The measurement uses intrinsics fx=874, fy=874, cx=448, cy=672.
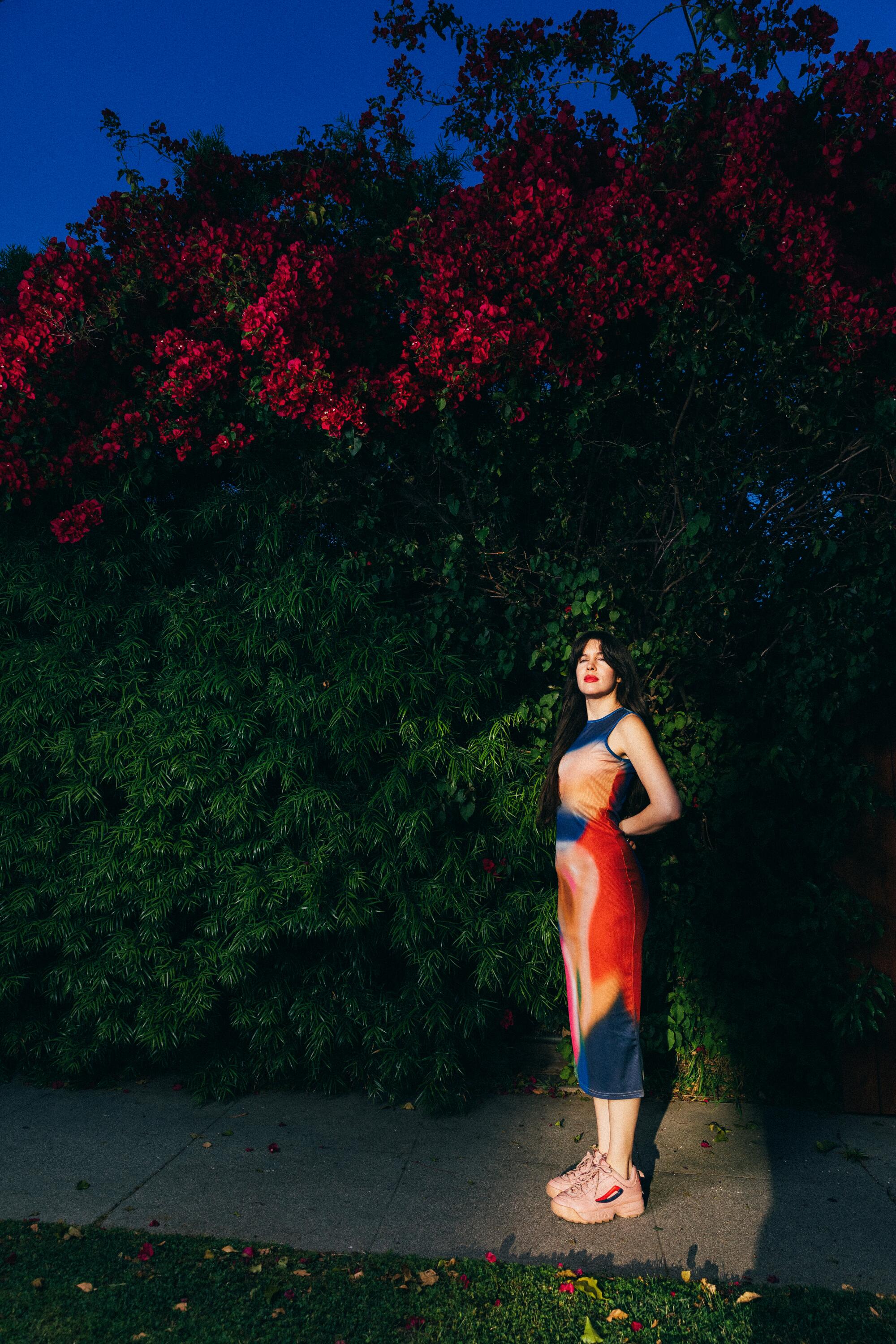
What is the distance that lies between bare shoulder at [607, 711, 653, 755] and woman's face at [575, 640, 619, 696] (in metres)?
0.13

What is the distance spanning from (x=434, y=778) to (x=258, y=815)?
0.83m

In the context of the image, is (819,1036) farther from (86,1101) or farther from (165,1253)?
(86,1101)

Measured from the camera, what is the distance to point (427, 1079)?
155 inches

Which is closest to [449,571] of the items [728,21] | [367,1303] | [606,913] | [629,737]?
[629,737]

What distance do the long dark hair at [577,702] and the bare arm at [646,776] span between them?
7 cm

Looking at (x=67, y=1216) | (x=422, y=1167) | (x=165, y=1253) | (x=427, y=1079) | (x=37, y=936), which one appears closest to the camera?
(x=165, y=1253)

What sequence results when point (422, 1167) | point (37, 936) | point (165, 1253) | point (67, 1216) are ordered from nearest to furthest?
1. point (165, 1253)
2. point (67, 1216)
3. point (422, 1167)
4. point (37, 936)

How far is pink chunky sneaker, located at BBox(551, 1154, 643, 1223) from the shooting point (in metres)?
2.99

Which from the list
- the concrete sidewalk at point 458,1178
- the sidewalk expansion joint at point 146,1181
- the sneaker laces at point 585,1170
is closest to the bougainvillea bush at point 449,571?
the concrete sidewalk at point 458,1178

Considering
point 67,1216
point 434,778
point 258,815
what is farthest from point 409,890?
point 67,1216

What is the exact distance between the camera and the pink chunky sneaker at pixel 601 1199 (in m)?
2.99

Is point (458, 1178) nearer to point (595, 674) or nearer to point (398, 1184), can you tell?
point (398, 1184)

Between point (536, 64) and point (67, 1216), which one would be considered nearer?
point (67, 1216)

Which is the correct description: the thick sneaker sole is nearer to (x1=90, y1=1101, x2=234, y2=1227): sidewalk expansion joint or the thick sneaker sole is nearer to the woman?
the woman
